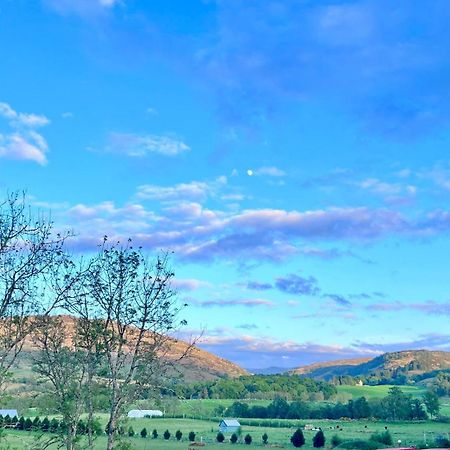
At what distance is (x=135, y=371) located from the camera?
20.2m

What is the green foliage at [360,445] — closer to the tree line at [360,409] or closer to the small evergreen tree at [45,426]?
the small evergreen tree at [45,426]

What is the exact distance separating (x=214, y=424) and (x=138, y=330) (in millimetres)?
85929

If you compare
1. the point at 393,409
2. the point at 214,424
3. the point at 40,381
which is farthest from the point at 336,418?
the point at 40,381

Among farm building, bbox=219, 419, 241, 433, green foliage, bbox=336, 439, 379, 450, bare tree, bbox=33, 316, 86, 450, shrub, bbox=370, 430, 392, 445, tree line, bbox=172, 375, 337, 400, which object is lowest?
green foliage, bbox=336, 439, 379, 450

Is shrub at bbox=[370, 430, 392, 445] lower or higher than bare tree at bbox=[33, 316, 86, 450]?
lower

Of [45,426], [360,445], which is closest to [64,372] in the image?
[45,426]

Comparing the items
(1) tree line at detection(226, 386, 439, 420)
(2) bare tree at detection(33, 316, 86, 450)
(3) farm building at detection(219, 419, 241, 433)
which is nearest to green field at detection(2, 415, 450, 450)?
(3) farm building at detection(219, 419, 241, 433)

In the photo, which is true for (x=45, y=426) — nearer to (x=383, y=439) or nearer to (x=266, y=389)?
(x=383, y=439)

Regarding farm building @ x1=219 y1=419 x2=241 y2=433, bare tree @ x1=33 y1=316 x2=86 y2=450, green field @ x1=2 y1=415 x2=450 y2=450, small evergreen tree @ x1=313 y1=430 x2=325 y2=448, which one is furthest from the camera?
farm building @ x1=219 y1=419 x2=241 y2=433

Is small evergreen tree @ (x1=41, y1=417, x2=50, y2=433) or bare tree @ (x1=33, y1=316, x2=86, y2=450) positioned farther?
small evergreen tree @ (x1=41, y1=417, x2=50, y2=433)

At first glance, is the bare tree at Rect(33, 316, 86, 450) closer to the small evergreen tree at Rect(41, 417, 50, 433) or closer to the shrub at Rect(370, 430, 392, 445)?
the small evergreen tree at Rect(41, 417, 50, 433)

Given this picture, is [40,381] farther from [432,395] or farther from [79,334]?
[432,395]

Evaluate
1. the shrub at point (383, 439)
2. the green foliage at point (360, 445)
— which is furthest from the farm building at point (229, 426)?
the green foliage at point (360, 445)

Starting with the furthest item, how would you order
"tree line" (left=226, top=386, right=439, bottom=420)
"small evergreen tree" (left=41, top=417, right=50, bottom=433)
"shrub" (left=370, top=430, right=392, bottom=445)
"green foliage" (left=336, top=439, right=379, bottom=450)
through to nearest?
"tree line" (left=226, top=386, right=439, bottom=420) → "shrub" (left=370, top=430, right=392, bottom=445) → "green foliage" (left=336, top=439, right=379, bottom=450) → "small evergreen tree" (left=41, top=417, right=50, bottom=433)
